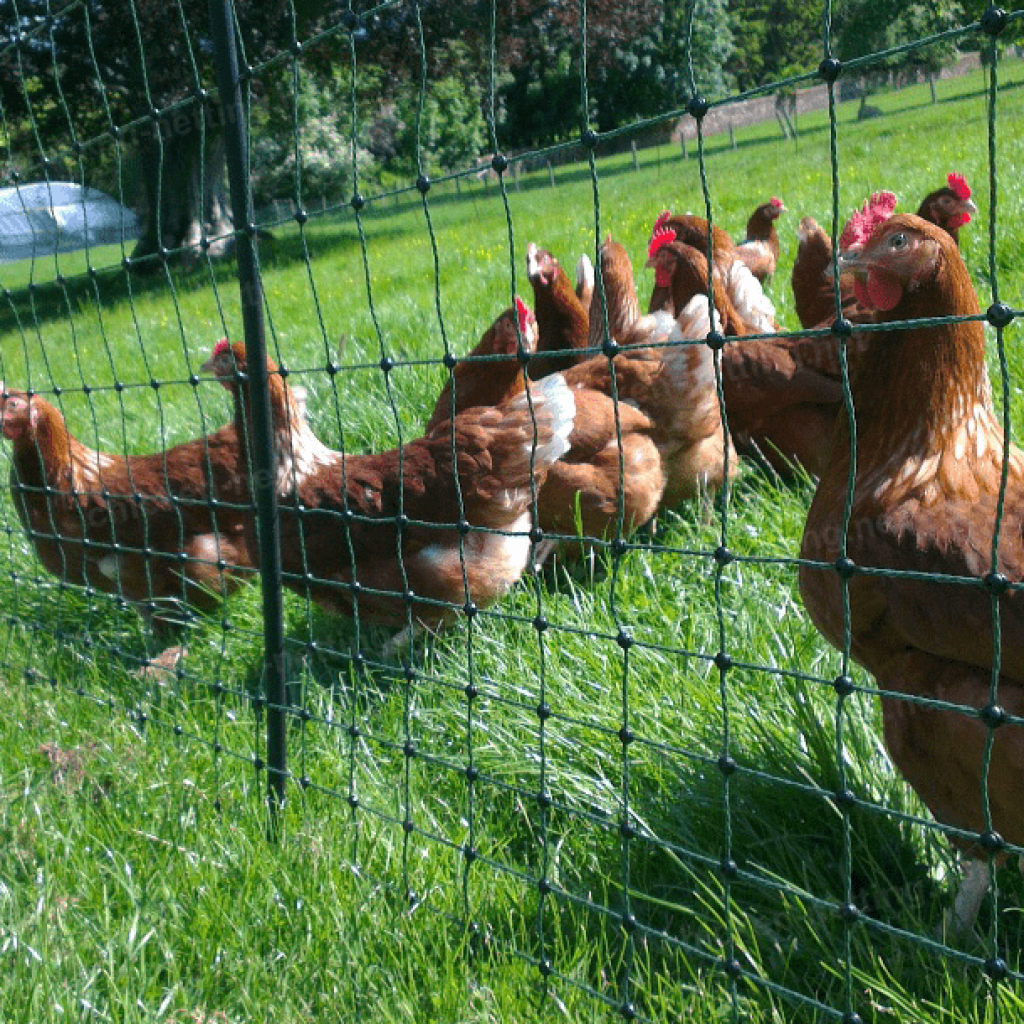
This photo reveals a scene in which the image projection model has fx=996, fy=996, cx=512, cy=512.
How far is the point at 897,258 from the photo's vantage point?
1769 mm

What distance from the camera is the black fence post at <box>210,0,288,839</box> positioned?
198 centimetres

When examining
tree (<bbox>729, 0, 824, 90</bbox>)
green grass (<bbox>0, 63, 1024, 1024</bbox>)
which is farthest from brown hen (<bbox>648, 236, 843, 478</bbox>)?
tree (<bbox>729, 0, 824, 90</bbox>)

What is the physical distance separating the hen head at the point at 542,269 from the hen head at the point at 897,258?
2563 mm

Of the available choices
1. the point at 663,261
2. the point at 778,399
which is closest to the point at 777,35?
the point at 663,261

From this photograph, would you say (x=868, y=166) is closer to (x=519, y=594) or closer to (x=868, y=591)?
(x=519, y=594)

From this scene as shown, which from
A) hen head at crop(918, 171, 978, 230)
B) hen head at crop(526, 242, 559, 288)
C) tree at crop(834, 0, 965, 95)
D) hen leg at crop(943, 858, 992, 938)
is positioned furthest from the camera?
hen head at crop(526, 242, 559, 288)

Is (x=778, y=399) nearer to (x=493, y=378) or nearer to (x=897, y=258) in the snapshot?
(x=493, y=378)

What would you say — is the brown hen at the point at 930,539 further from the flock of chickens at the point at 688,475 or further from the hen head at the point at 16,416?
the hen head at the point at 16,416

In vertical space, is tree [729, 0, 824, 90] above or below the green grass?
above

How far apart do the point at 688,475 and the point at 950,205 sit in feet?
5.44

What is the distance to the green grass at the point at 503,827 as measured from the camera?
5.42ft

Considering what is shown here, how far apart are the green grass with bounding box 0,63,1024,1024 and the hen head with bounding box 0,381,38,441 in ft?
2.32

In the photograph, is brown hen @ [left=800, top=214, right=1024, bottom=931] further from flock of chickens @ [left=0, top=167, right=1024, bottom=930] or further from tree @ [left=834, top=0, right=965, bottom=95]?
tree @ [left=834, top=0, right=965, bottom=95]

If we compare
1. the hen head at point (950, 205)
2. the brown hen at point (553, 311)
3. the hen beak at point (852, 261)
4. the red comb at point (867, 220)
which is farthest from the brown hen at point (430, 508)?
the hen head at point (950, 205)
